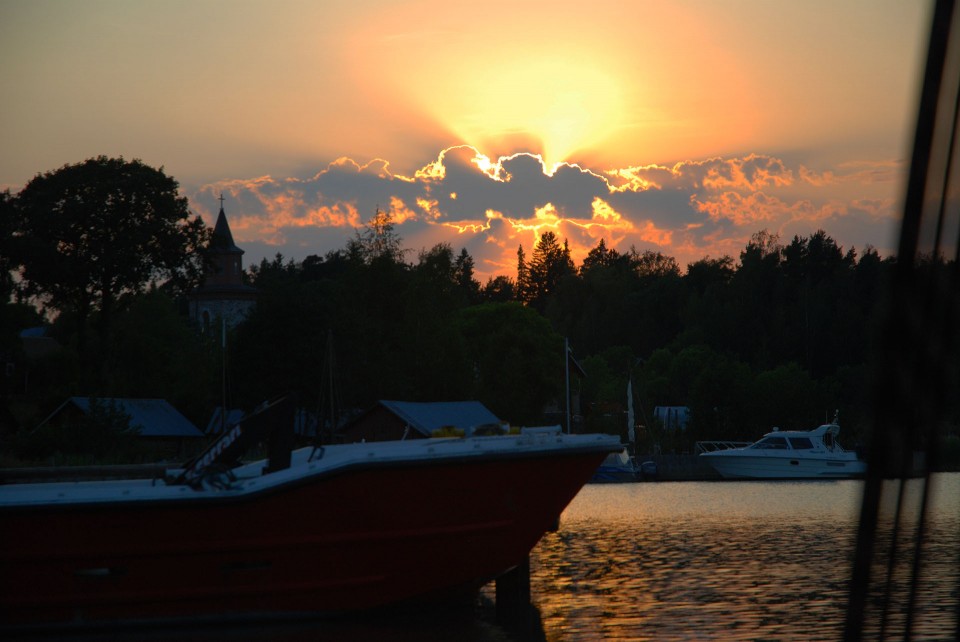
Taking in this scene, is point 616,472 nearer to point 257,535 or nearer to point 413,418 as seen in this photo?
point 413,418

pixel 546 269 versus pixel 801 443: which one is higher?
pixel 546 269

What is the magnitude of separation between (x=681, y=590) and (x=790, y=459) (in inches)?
2007

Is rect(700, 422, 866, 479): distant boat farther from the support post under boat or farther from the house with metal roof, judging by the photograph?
the support post under boat

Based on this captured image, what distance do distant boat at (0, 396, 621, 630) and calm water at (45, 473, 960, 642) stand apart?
39cm

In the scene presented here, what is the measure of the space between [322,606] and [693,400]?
7392 cm

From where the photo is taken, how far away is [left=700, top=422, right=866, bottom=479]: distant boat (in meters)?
63.9

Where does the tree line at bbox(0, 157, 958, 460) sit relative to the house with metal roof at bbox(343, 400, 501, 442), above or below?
above

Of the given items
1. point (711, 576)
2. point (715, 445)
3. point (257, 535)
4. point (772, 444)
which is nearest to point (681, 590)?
point (711, 576)

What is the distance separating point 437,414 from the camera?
→ 2376 inches

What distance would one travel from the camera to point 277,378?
6419 cm

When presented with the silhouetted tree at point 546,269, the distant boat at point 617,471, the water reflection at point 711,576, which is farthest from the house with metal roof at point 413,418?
the silhouetted tree at point 546,269

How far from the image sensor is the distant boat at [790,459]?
63875mm

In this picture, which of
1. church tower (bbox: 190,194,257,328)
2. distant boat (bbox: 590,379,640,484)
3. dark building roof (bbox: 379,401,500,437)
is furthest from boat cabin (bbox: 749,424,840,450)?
church tower (bbox: 190,194,257,328)

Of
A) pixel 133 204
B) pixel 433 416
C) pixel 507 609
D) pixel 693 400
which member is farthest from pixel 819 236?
pixel 507 609
